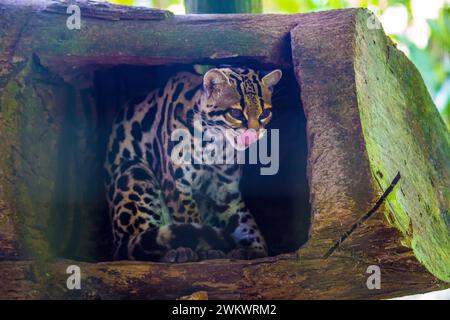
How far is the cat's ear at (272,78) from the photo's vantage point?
5113 mm

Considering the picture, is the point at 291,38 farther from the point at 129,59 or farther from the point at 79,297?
the point at 79,297

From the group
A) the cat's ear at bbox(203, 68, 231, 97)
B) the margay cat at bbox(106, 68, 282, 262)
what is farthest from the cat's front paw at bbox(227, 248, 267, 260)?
the cat's ear at bbox(203, 68, 231, 97)

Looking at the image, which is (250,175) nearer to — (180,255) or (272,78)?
(272,78)

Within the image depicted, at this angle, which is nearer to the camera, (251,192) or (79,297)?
(79,297)

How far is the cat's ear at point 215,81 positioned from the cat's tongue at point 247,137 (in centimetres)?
33

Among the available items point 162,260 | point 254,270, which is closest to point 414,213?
point 254,270

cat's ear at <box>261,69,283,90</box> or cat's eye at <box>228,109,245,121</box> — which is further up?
cat's ear at <box>261,69,283,90</box>

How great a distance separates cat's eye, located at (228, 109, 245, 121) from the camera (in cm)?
507

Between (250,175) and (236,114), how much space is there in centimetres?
89

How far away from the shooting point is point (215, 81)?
517 cm

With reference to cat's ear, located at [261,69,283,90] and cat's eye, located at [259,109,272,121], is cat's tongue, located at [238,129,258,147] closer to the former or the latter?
cat's eye, located at [259,109,272,121]

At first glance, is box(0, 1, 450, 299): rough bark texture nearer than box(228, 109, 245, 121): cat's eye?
Yes

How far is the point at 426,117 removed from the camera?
5.59 metres

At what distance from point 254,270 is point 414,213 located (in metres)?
1.01
